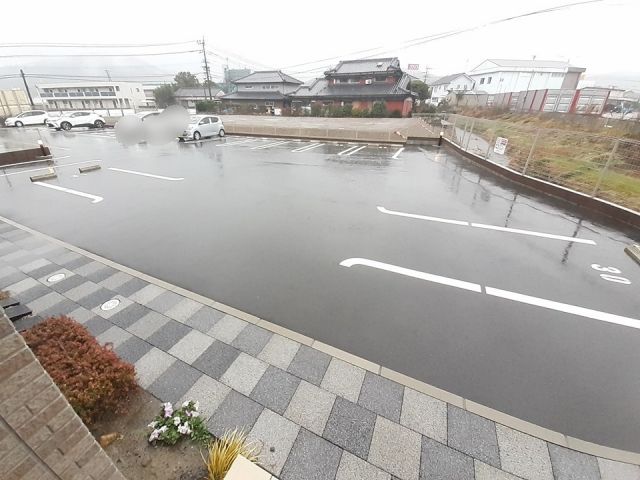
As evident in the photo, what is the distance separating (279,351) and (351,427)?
97 cm

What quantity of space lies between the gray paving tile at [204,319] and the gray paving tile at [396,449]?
1.95 meters

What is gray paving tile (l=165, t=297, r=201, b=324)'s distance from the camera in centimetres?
322

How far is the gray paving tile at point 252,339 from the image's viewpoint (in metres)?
2.81

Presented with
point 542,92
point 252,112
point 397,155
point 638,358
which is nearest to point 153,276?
point 638,358

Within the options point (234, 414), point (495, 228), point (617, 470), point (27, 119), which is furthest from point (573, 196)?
point (27, 119)

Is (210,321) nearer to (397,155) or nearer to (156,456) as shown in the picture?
(156,456)

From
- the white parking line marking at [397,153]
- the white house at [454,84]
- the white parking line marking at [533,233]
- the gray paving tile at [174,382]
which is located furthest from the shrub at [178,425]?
the white house at [454,84]

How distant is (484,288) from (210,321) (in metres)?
3.47

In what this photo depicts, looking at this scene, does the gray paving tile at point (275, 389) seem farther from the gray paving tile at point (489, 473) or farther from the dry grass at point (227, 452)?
the gray paving tile at point (489, 473)

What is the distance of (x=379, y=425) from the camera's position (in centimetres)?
216

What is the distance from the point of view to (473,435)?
6.89 ft

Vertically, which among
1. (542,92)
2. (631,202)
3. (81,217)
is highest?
(542,92)

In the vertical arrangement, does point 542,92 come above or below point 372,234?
above

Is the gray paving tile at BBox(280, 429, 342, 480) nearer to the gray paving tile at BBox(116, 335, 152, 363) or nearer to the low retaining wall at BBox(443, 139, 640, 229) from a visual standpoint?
the gray paving tile at BBox(116, 335, 152, 363)
